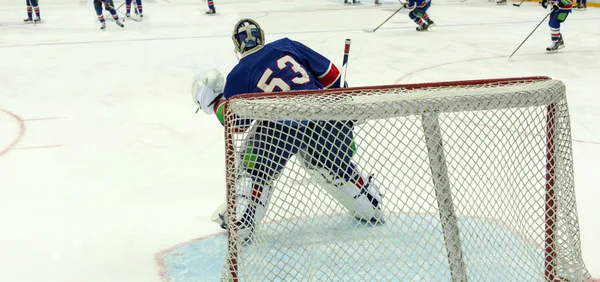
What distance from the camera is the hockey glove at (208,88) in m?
2.25

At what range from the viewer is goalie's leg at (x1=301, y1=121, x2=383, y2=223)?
Result: 5.70 ft

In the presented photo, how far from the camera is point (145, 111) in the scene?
14.1 feet

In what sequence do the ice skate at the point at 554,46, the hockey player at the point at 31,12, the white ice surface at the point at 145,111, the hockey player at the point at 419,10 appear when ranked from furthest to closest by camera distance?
the hockey player at the point at 31,12
the hockey player at the point at 419,10
the ice skate at the point at 554,46
the white ice surface at the point at 145,111

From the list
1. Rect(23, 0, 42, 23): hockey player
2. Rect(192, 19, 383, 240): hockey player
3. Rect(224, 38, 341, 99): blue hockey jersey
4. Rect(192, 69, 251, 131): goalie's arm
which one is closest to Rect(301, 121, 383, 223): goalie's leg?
Rect(192, 19, 383, 240): hockey player

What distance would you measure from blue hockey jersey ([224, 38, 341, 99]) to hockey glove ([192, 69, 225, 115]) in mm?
111

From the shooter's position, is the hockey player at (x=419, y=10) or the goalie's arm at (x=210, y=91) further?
the hockey player at (x=419, y=10)

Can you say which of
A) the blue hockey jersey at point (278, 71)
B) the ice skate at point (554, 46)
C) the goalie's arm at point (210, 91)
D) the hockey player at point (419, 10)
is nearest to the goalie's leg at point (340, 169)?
the blue hockey jersey at point (278, 71)

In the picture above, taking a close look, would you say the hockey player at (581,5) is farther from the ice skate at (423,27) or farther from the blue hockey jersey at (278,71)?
the blue hockey jersey at (278,71)

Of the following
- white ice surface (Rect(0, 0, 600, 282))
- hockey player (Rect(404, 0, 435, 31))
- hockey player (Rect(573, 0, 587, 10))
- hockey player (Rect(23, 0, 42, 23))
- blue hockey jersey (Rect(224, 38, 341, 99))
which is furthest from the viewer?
hockey player (Rect(573, 0, 587, 10))

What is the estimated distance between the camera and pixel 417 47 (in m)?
6.52

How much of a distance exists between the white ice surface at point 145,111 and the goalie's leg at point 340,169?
61 centimetres

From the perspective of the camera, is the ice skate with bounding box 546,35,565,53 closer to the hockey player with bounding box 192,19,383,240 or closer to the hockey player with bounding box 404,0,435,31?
the hockey player with bounding box 404,0,435,31

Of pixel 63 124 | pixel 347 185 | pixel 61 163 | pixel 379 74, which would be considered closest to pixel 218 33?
pixel 379 74

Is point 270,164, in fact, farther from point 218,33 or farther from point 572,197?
point 218,33
